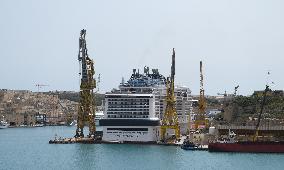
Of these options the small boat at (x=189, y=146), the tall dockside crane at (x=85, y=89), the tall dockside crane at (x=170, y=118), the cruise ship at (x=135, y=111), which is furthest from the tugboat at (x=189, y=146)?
the tall dockside crane at (x=85, y=89)

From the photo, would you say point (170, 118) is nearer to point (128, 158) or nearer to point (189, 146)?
point (189, 146)

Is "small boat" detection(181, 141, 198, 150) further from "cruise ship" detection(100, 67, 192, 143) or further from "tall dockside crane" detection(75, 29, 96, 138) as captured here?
"tall dockside crane" detection(75, 29, 96, 138)

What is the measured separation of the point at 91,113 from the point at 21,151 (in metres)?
14.8

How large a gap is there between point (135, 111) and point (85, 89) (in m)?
9.63

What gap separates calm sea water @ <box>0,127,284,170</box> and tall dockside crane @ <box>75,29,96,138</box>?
9.79 metres

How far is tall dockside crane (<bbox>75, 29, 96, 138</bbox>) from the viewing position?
80.6 meters

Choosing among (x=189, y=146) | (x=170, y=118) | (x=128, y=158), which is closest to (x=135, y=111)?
(x=170, y=118)

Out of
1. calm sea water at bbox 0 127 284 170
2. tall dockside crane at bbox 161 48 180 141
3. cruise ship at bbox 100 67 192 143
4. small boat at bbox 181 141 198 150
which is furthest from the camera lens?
tall dockside crane at bbox 161 48 180 141

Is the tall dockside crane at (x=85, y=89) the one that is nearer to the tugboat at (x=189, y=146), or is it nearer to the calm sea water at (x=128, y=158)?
the calm sea water at (x=128, y=158)

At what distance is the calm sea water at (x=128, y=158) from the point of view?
173 ft

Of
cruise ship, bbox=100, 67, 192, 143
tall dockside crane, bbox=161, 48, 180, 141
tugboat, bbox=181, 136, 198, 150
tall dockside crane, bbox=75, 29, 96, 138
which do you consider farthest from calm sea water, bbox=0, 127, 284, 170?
tall dockside crane, bbox=75, 29, 96, 138

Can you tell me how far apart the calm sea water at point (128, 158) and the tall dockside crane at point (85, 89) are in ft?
32.1

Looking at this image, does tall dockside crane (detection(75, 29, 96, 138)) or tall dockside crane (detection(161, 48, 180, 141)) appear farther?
tall dockside crane (detection(75, 29, 96, 138))

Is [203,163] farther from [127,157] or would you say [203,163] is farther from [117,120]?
[117,120]
